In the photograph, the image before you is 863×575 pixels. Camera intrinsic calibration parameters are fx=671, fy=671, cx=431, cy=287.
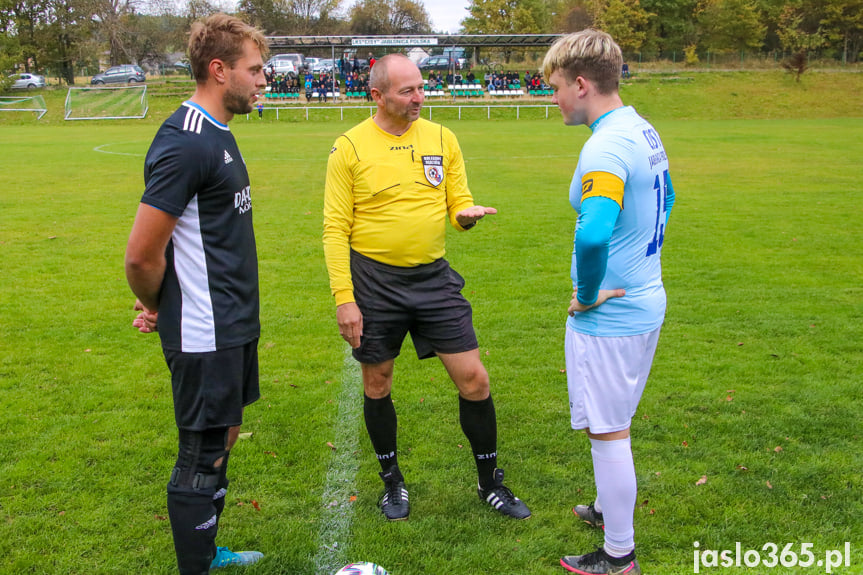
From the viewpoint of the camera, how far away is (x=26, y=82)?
157 ft

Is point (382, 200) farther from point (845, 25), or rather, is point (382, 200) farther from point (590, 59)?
point (845, 25)

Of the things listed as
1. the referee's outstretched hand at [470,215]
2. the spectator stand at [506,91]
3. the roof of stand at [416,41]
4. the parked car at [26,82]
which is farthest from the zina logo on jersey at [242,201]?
the parked car at [26,82]

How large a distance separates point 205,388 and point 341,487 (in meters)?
1.50

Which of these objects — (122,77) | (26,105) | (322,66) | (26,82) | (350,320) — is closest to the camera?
(350,320)

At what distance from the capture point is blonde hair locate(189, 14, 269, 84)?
103 inches

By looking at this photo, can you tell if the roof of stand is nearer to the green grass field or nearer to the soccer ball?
the green grass field

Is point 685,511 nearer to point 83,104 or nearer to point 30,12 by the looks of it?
point 83,104

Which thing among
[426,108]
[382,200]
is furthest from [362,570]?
[426,108]

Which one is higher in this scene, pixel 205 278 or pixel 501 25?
pixel 501 25

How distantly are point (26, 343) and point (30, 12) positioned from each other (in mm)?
63387

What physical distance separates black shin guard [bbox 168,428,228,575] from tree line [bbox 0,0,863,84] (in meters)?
56.1

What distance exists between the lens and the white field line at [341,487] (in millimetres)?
3305

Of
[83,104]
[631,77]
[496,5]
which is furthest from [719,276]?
[496,5]

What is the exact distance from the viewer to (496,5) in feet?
218
